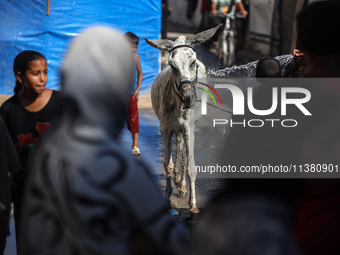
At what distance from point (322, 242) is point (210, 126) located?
29.8ft

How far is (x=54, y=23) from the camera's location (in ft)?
40.5

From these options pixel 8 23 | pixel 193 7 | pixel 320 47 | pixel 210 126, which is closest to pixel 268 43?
pixel 193 7

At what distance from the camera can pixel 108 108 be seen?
76.8 inches

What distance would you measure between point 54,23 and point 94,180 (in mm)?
11087

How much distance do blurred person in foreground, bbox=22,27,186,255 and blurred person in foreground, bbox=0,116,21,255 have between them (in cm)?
135

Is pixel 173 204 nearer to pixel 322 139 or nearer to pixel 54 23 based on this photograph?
pixel 322 139

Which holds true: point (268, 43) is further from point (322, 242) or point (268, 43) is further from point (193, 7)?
point (322, 242)

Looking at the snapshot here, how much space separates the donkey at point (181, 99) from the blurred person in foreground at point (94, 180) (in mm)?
4076

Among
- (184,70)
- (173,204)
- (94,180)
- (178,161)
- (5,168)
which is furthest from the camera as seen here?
(178,161)

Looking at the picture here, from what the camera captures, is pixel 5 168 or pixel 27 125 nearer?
pixel 5 168

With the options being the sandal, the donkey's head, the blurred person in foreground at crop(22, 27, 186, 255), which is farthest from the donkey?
the blurred person in foreground at crop(22, 27, 186, 255)

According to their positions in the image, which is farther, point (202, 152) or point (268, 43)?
point (268, 43)

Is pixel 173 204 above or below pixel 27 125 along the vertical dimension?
below

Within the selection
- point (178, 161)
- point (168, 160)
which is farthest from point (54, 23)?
point (168, 160)
